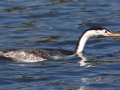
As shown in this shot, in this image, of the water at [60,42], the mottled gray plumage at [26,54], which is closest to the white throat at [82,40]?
the water at [60,42]

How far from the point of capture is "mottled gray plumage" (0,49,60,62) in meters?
16.1

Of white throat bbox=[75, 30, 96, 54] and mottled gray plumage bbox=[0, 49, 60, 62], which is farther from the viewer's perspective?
white throat bbox=[75, 30, 96, 54]

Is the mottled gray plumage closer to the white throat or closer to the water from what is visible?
the water

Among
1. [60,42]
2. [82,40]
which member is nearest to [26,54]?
[82,40]

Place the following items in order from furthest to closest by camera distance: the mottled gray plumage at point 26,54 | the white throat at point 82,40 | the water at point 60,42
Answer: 1. the white throat at point 82,40
2. the mottled gray plumage at point 26,54
3. the water at point 60,42

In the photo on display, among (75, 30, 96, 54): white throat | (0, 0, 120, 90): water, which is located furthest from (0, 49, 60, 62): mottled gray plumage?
(75, 30, 96, 54): white throat

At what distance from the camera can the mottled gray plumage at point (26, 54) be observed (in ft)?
52.7

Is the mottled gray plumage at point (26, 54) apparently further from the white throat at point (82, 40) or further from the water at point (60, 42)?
the white throat at point (82, 40)

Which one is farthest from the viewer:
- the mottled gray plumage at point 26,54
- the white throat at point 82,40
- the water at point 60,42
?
the white throat at point 82,40

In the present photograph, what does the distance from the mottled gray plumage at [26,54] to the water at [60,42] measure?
18 cm

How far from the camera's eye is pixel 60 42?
59.3 ft

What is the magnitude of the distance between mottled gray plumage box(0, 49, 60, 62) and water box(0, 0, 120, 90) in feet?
0.58

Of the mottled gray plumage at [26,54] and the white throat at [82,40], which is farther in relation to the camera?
the white throat at [82,40]

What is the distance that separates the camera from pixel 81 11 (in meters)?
21.6
